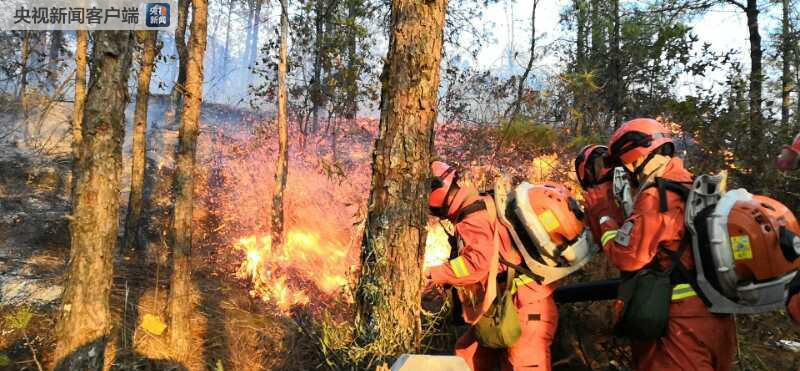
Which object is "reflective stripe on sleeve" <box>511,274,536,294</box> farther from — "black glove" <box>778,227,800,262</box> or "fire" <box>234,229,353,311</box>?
"fire" <box>234,229,353,311</box>

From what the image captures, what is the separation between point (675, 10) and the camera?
944 cm

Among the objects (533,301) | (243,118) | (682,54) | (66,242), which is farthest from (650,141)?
(243,118)

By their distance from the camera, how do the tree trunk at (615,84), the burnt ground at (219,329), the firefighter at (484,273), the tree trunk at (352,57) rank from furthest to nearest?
1. the tree trunk at (352,57)
2. the tree trunk at (615,84)
3. the burnt ground at (219,329)
4. the firefighter at (484,273)

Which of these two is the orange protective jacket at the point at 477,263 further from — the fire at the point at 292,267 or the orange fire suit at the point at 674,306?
the fire at the point at 292,267

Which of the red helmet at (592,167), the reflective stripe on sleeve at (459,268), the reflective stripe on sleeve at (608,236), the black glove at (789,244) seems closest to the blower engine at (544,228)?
the reflective stripe on sleeve at (608,236)

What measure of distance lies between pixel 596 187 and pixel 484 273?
1.44 metres

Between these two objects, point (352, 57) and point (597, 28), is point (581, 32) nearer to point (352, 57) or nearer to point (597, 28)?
point (597, 28)

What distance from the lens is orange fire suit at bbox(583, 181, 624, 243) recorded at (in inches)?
142

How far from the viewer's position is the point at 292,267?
9000mm

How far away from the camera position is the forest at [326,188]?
2.69 meters

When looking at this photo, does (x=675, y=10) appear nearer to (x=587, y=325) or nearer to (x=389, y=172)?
(x=587, y=325)

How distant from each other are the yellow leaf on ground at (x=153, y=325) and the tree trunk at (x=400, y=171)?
3.40 meters

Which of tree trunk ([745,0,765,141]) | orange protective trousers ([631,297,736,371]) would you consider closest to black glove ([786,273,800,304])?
orange protective trousers ([631,297,736,371])

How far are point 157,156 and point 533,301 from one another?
12.6 meters
